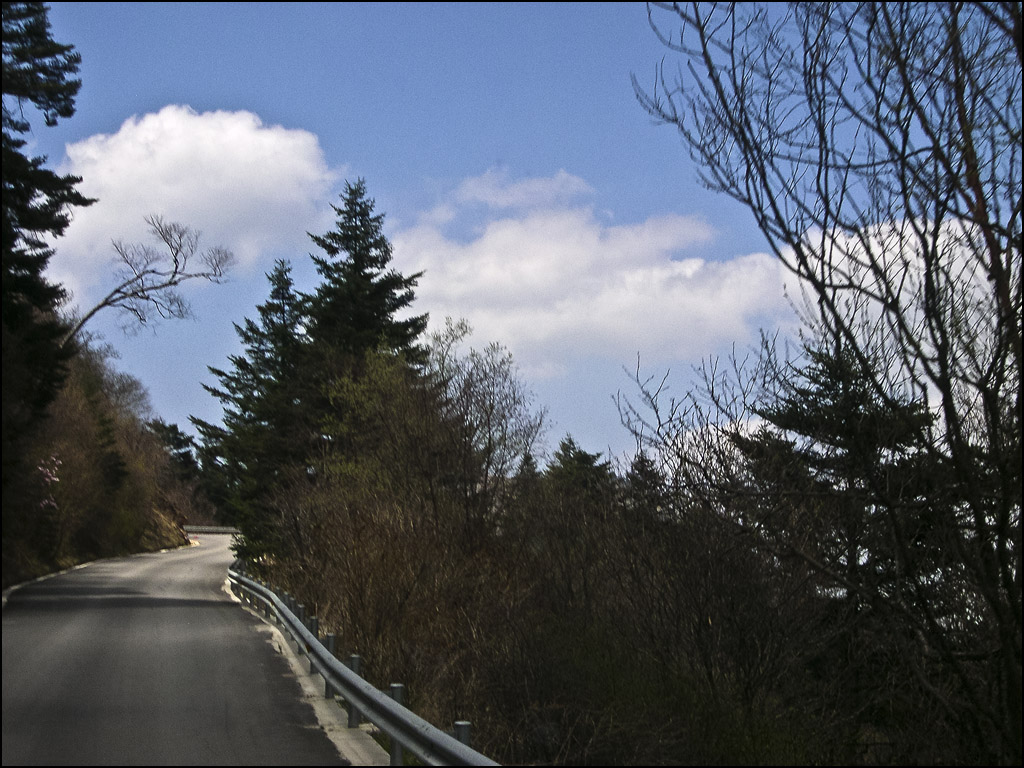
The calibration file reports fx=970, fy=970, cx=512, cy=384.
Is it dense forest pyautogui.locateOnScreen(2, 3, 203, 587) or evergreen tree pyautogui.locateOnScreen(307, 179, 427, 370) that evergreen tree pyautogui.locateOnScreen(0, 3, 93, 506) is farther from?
evergreen tree pyautogui.locateOnScreen(307, 179, 427, 370)

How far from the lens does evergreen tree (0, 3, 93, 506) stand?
3.96 meters

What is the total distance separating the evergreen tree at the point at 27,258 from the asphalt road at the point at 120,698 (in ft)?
2.82

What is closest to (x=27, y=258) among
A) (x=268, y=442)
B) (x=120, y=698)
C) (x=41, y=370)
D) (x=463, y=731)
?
(x=41, y=370)

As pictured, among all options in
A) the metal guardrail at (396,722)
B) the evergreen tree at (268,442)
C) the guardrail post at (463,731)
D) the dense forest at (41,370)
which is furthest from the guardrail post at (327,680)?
the evergreen tree at (268,442)

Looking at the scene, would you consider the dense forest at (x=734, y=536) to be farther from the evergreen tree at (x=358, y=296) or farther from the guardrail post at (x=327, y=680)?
the evergreen tree at (x=358, y=296)

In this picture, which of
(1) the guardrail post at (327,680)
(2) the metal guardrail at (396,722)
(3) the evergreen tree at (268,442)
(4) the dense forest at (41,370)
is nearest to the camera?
(4) the dense forest at (41,370)

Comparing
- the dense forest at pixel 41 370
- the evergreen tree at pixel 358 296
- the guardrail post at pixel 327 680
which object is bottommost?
the guardrail post at pixel 327 680

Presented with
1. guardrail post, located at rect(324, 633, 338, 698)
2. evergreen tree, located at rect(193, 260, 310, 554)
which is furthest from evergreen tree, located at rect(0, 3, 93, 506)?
evergreen tree, located at rect(193, 260, 310, 554)

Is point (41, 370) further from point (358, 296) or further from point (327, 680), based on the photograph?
point (358, 296)

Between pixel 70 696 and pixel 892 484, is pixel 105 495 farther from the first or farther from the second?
pixel 892 484

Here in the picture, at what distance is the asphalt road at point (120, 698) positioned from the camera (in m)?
4.19

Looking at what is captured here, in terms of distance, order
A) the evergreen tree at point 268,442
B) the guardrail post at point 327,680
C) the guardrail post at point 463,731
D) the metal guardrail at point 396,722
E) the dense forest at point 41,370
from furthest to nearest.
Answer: the evergreen tree at point 268,442 → the guardrail post at point 327,680 → the guardrail post at point 463,731 → the metal guardrail at point 396,722 → the dense forest at point 41,370

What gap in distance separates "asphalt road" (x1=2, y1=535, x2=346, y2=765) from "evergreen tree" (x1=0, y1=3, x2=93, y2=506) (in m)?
0.86

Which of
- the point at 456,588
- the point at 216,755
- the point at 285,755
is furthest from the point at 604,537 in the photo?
the point at 216,755
